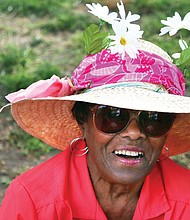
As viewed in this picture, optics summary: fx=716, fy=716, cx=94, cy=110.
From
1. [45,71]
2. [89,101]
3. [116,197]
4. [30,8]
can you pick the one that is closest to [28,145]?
[45,71]

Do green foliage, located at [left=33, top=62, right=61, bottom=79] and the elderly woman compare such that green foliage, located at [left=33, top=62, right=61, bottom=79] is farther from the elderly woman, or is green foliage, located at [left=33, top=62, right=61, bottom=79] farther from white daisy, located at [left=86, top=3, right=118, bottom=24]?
white daisy, located at [left=86, top=3, right=118, bottom=24]

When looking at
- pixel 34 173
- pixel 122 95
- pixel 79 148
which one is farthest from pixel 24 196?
pixel 122 95

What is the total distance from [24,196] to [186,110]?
0.74 meters

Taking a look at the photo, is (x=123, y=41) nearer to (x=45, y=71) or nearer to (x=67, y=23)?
(x=45, y=71)

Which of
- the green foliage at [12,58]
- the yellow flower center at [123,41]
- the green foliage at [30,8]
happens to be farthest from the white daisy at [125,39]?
the green foliage at [30,8]

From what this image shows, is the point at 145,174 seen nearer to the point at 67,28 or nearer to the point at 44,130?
the point at 44,130

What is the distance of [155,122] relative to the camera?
9.28ft

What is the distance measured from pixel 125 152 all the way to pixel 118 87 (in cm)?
26

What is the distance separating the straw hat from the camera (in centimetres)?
275

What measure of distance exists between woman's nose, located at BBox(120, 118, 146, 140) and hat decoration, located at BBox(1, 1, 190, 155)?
117 mm

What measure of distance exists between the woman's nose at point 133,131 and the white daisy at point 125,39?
263 mm

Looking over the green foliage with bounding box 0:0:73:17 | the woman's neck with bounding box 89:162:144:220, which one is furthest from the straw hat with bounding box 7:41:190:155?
the green foliage with bounding box 0:0:73:17

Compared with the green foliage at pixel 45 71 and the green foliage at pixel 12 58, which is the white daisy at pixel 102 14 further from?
the green foliage at pixel 12 58

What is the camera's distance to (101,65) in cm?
288
